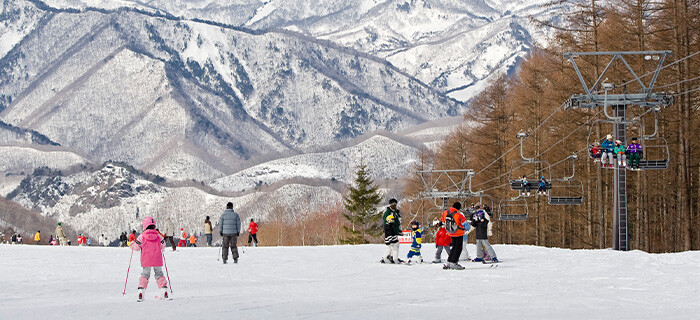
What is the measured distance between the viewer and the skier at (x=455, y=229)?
2470 centimetres

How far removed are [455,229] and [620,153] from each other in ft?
28.8

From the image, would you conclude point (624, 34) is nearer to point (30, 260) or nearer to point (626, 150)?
point (626, 150)

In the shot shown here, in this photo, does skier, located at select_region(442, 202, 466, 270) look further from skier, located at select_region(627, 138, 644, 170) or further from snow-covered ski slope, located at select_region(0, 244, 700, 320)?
skier, located at select_region(627, 138, 644, 170)

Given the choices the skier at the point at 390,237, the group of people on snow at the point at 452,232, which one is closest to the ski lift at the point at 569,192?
the group of people on snow at the point at 452,232

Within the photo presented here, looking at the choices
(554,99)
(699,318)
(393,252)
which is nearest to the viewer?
(699,318)

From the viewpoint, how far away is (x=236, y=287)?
69.1 ft

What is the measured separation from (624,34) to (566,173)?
18.5m

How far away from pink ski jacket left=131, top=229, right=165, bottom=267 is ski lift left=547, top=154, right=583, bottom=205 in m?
20.9

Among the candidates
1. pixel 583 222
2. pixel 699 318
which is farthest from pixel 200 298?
pixel 583 222

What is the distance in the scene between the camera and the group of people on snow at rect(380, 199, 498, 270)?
2488 cm

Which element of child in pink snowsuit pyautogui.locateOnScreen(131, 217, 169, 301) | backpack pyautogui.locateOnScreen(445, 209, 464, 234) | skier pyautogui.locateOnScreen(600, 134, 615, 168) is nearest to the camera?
child in pink snowsuit pyautogui.locateOnScreen(131, 217, 169, 301)

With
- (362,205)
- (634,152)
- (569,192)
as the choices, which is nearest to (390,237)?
(634,152)

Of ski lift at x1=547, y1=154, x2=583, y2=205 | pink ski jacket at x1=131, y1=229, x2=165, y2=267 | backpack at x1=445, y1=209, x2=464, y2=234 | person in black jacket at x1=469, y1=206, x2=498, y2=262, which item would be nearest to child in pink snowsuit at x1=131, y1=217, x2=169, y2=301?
Answer: pink ski jacket at x1=131, y1=229, x2=165, y2=267

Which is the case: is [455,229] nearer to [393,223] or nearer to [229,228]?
[393,223]
